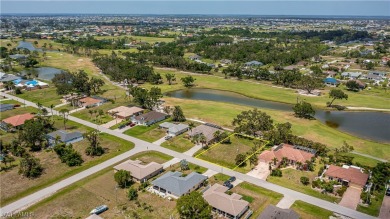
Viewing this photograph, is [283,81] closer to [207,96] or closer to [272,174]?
[207,96]

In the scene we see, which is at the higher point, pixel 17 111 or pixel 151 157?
pixel 151 157

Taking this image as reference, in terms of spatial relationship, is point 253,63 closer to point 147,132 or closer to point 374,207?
point 147,132

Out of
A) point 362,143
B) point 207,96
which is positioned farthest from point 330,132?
point 207,96

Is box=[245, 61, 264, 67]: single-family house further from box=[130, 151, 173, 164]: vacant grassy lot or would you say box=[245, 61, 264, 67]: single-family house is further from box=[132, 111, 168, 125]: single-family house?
box=[130, 151, 173, 164]: vacant grassy lot

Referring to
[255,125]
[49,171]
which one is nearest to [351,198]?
[255,125]

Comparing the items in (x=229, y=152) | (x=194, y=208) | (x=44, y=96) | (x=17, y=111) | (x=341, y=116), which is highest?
(x=194, y=208)

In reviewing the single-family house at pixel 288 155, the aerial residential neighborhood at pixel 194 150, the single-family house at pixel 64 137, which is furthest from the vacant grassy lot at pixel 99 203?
the single-family house at pixel 288 155

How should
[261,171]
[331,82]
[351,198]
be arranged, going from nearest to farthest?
[351,198]
[261,171]
[331,82]

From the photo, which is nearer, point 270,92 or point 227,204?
point 227,204
